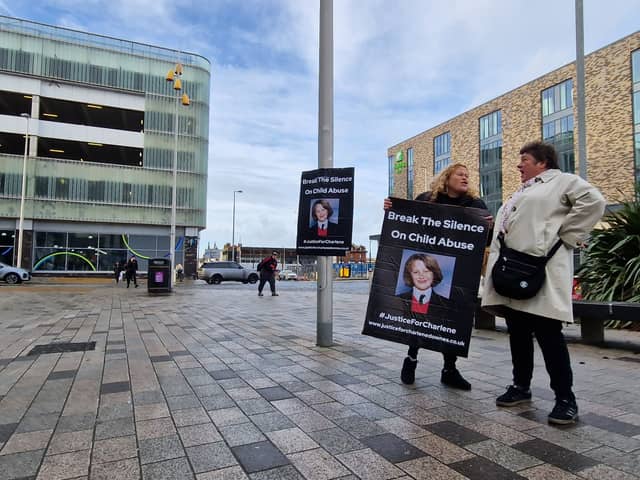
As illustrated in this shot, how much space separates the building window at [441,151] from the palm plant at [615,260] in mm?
46621

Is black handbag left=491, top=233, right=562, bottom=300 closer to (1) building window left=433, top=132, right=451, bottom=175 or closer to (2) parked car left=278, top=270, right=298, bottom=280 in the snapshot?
(2) parked car left=278, top=270, right=298, bottom=280

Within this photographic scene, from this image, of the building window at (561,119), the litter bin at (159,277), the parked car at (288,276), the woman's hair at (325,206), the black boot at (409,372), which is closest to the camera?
the black boot at (409,372)

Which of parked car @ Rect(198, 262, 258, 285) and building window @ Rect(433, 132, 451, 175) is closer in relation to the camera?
parked car @ Rect(198, 262, 258, 285)

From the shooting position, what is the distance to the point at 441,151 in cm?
5506

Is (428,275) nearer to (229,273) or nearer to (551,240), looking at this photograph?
(551,240)

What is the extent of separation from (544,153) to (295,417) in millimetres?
2581

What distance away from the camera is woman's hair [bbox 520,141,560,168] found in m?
3.37

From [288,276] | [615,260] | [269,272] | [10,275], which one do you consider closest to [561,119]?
[288,276]

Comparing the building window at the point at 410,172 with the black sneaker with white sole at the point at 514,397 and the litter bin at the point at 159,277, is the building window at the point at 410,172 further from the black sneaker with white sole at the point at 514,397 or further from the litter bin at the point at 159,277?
the black sneaker with white sole at the point at 514,397

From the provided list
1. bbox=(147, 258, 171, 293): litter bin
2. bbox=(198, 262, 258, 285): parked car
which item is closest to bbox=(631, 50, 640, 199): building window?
bbox=(198, 262, 258, 285): parked car

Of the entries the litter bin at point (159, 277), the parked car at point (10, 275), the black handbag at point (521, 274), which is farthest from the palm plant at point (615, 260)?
the parked car at point (10, 275)

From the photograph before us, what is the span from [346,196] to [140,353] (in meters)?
3.09

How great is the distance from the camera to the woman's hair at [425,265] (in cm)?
376

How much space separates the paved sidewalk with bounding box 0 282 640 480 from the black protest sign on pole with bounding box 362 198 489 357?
1.65 ft
